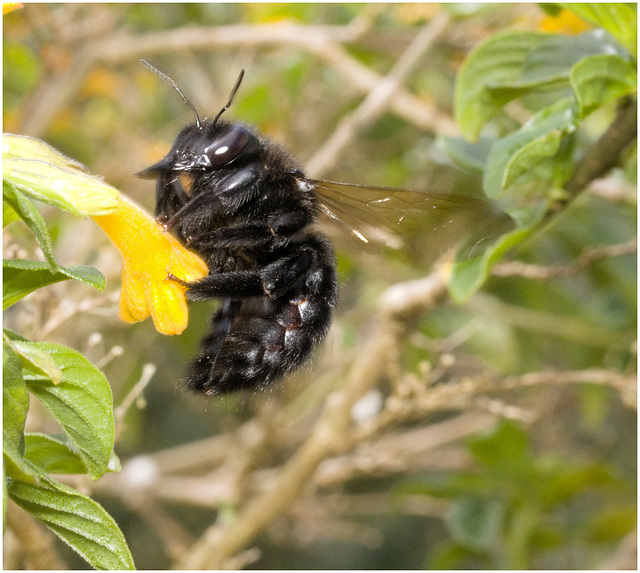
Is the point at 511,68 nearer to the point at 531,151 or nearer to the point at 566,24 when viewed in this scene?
the point at 531,151

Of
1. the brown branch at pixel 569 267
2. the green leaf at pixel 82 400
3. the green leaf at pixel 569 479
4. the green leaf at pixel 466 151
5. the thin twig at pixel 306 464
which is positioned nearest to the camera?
the green leaf at pixel 82 400

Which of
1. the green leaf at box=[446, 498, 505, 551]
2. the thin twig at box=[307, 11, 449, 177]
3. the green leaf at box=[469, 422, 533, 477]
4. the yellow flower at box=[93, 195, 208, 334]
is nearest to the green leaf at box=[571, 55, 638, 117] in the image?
the yellow flower at box=[93, 195, 208, 334]

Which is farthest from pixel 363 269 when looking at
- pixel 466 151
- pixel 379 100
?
pixel 466 151

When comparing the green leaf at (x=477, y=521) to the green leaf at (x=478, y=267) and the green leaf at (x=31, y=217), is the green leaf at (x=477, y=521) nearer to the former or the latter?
the green leaf at (x=478, y=267)

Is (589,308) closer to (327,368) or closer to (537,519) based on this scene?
(537,519)

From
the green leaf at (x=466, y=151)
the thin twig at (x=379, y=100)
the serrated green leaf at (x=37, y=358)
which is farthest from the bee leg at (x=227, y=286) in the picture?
the thin twig at (x=379, y=100)

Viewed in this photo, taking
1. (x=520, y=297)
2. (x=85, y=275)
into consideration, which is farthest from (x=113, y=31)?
(x=85, y=275)

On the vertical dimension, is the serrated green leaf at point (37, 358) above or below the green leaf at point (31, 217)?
below
